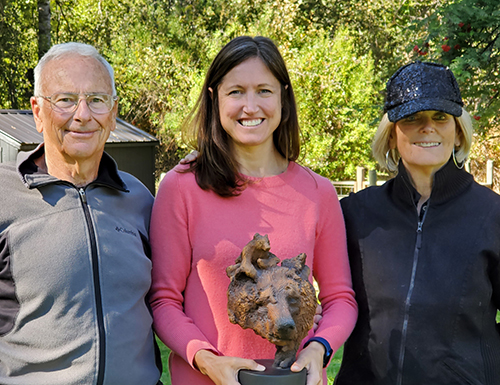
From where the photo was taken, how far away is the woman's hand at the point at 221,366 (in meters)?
2.29

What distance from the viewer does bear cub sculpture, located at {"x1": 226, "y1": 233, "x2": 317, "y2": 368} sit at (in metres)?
2.30

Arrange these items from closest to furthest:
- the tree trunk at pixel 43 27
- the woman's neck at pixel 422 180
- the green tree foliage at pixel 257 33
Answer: the woman's neck at pixel 422 180
the tree trunk at pixel 43 27
the green tree foliage at pixel 257 33

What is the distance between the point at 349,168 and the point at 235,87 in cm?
1408

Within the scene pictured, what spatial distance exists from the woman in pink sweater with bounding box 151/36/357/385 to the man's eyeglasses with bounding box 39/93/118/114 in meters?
0.44

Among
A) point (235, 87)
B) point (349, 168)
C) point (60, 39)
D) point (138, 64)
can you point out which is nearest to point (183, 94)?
point (138, 64)

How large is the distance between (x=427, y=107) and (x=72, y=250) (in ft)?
5.54

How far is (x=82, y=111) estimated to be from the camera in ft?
8.10

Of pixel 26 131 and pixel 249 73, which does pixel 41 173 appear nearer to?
pixel 249 73

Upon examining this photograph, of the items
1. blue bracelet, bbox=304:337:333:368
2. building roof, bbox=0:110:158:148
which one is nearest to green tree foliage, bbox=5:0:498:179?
building roof, bbox=0:110:158:148

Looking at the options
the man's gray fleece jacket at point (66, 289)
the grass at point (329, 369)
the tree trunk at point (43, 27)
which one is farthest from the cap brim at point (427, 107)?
the tree trunk at point (43, 27)

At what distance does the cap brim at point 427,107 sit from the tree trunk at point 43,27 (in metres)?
8.78

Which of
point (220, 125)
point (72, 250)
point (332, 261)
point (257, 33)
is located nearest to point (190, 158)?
point (220, 125)

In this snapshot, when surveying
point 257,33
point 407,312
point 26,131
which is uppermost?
point 257,33

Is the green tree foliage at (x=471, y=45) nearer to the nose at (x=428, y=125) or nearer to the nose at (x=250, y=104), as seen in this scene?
the nose at (x=428, y=125)
